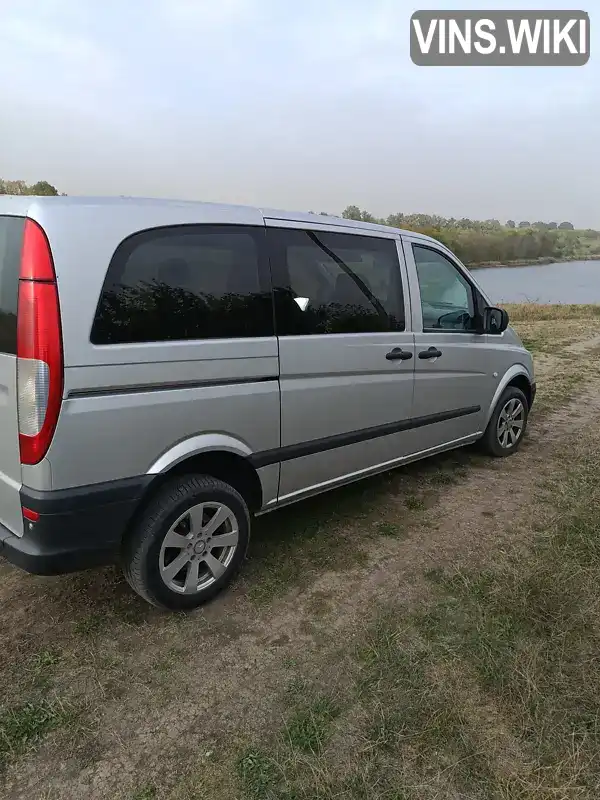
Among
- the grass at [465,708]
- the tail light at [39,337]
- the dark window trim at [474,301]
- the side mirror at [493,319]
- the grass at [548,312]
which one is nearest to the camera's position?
the grass at [465,708]

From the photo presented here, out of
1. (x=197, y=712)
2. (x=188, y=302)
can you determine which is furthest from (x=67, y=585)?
(x=188, y=302)

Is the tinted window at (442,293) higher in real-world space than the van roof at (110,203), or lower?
lower

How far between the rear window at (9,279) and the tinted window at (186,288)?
0.30 metres

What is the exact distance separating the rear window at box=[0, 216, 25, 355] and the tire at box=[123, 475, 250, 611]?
2.86 feet

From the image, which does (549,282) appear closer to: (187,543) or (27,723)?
(187,543)

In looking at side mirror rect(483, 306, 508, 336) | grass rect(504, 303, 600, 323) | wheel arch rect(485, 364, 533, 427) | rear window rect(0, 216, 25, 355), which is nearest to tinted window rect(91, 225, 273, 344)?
rear window rect(0, 216, 25, 355)

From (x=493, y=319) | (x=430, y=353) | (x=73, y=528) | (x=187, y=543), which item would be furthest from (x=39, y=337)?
(x=493, y=319)

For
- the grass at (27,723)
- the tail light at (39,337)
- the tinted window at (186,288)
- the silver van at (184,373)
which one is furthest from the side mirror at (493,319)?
the grass at (27,723)

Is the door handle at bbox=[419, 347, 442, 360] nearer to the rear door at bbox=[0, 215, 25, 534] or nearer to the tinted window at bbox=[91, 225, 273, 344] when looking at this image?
the tinted window at bbox=[91, 225, 273, 344]

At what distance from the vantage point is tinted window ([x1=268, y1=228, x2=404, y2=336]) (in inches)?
109

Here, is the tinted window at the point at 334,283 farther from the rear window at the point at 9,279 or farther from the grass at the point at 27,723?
the grass at the point at 27,723

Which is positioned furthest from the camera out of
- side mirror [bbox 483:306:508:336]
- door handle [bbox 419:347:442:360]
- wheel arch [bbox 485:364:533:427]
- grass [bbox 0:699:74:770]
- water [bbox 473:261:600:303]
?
water [bbox 473:261:600:303]

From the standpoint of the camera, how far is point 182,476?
2484 mm

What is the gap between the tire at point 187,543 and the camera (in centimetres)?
235
